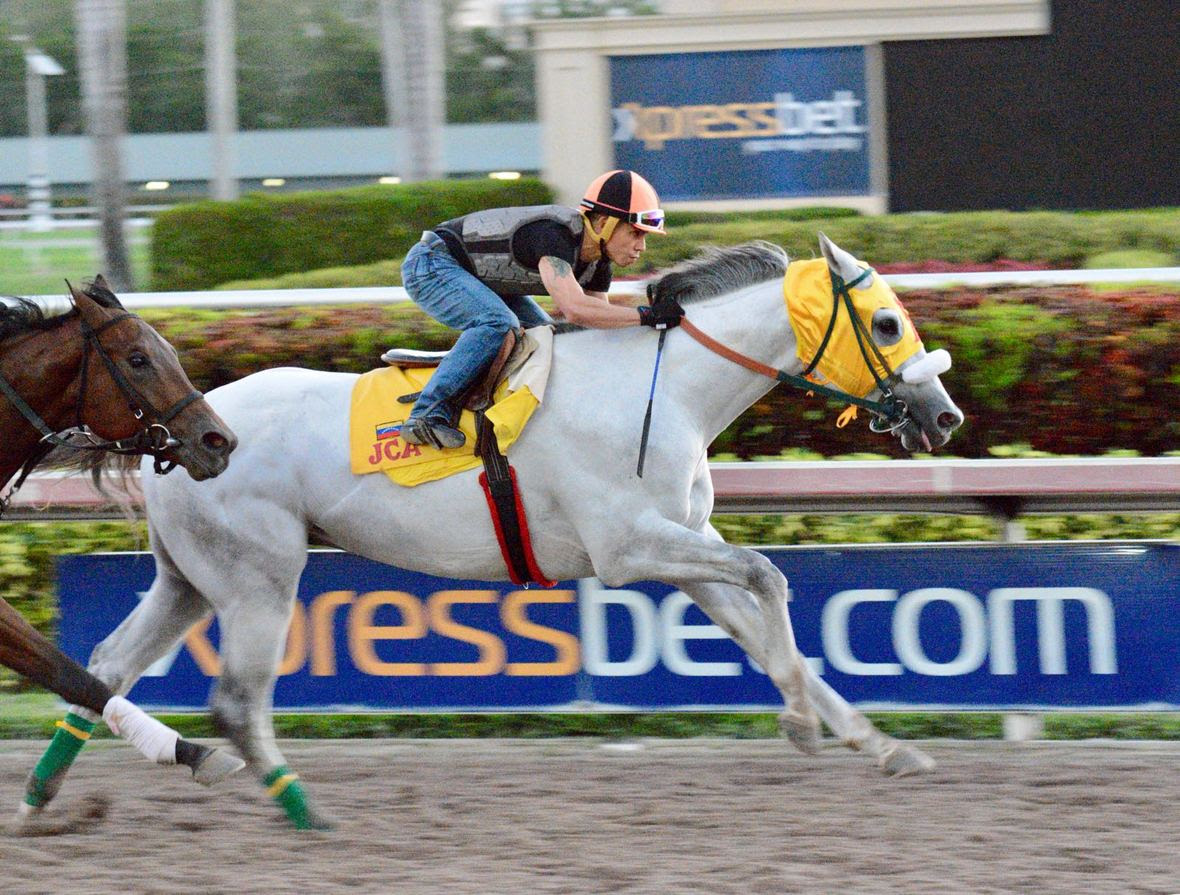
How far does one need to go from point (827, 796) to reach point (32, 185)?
36351 millimetres

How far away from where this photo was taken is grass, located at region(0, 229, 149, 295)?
768 inches

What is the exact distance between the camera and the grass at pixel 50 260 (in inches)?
768

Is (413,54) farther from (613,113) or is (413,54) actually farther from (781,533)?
(781,533)

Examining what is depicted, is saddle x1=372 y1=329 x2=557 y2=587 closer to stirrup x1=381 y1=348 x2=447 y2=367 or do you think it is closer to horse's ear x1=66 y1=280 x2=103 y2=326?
stirrup x1=381 y1=348 x2=447 y2=367

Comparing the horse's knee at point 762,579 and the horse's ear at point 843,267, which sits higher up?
the horse's ear at point 843,267

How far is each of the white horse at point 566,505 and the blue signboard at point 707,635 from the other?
0.67 meters

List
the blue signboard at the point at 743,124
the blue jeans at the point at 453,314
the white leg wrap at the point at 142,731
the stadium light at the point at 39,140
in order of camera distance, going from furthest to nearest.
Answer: the stadium light at the point at 39,140 → the blue signboard at the point at 743,124 → the blue jeans at the point at 453,314 → the white leg wrap at the point at 142,731

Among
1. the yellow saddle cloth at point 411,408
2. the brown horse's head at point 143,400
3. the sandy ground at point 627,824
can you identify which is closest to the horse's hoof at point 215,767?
the sandy ground at point 627,824

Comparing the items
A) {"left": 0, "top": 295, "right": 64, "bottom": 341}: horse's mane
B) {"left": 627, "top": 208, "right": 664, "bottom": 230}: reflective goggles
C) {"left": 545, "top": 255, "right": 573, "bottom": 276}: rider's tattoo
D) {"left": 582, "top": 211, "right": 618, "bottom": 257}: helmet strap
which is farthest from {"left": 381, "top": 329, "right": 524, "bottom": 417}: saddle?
{"left": 0, "top": 295, "right": 64, "bottom": 341}: horse's mane

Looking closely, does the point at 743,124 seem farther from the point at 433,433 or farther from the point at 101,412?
the point at 101,412

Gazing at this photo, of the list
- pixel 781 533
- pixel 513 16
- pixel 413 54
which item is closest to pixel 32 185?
pixel 513 16

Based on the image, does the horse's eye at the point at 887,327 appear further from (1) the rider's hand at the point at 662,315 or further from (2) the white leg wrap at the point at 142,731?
(2) the white leg wrap at the point at 142,731

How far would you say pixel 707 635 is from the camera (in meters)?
6.08

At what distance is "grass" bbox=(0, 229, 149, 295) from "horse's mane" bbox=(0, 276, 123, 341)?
12178mm
